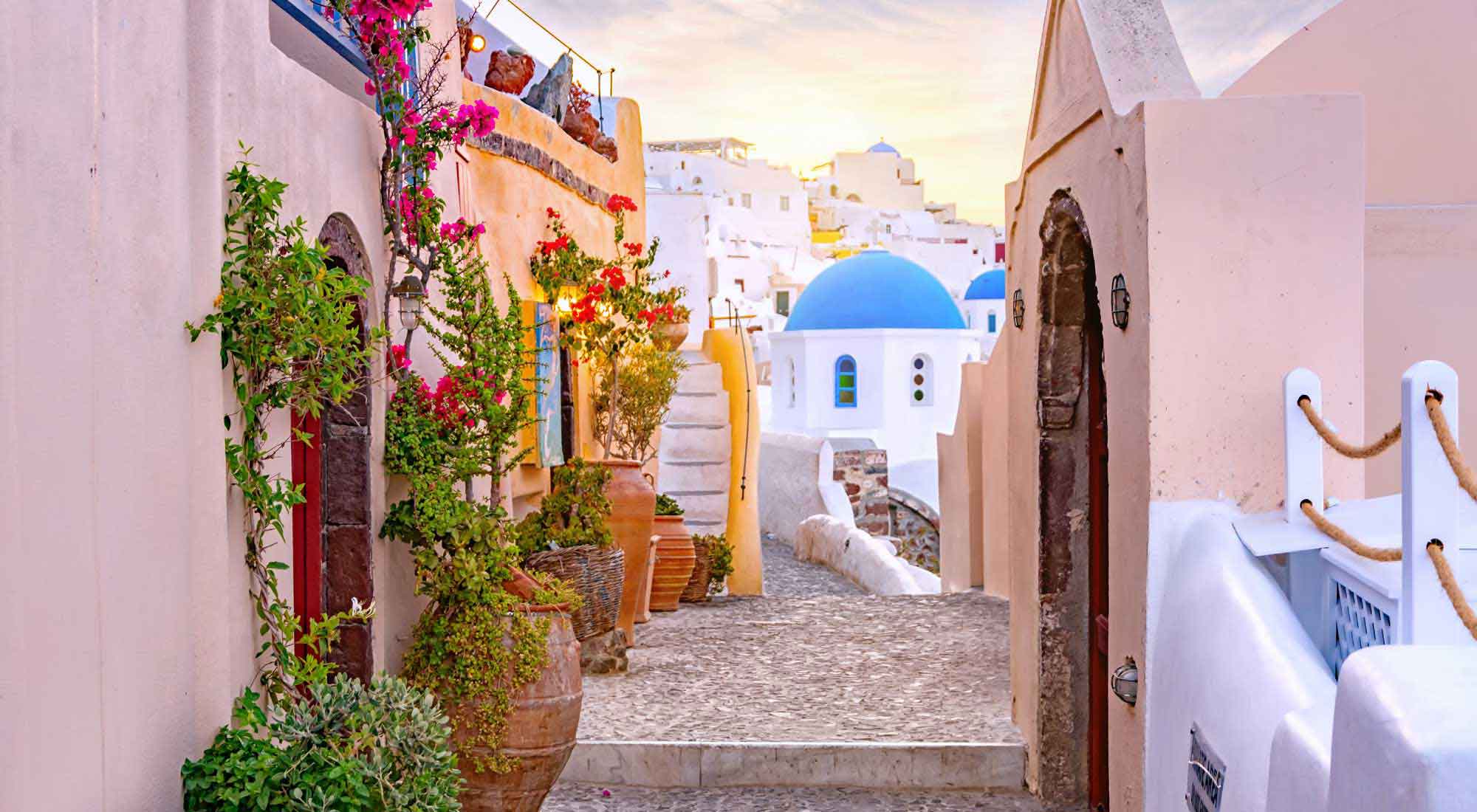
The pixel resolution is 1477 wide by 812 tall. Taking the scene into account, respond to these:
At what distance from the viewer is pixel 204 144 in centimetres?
371

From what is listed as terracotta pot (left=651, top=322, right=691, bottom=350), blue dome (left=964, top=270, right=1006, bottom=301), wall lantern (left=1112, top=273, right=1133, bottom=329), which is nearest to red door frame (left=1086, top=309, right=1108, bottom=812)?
wall lantern (left=1112, top=273, right=1133, bottom=329)

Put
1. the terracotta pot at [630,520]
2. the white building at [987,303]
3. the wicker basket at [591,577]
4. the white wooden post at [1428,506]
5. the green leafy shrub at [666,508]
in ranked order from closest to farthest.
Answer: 1. the white wooden post at [1428,506]
2. the wicker basket at [591,577]
3. the terracotta pot at [630,520]
4. the green leafy shrub at [666,508]
5. the white building at [987,303]

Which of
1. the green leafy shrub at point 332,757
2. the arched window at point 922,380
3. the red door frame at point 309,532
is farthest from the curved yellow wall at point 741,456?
the arched window at point 922,380

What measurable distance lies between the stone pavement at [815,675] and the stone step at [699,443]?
3.29 m

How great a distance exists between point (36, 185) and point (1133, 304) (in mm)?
3146

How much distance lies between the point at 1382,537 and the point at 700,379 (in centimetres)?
1126

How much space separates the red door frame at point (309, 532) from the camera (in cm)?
512

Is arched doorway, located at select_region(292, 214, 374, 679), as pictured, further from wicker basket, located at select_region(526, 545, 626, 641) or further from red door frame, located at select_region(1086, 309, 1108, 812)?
red door frame, located at select_region(1086, 309, 1108, 812)

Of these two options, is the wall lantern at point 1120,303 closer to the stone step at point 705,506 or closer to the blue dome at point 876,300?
the stone step at point 705,506

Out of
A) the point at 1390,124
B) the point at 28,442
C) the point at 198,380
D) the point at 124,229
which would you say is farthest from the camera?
the point at 1390,124

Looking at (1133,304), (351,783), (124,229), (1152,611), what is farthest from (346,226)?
(1152,611)

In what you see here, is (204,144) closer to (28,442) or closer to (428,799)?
(28,442)

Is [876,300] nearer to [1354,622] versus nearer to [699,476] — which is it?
[699,476]

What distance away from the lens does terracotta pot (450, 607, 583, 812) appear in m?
5.14
